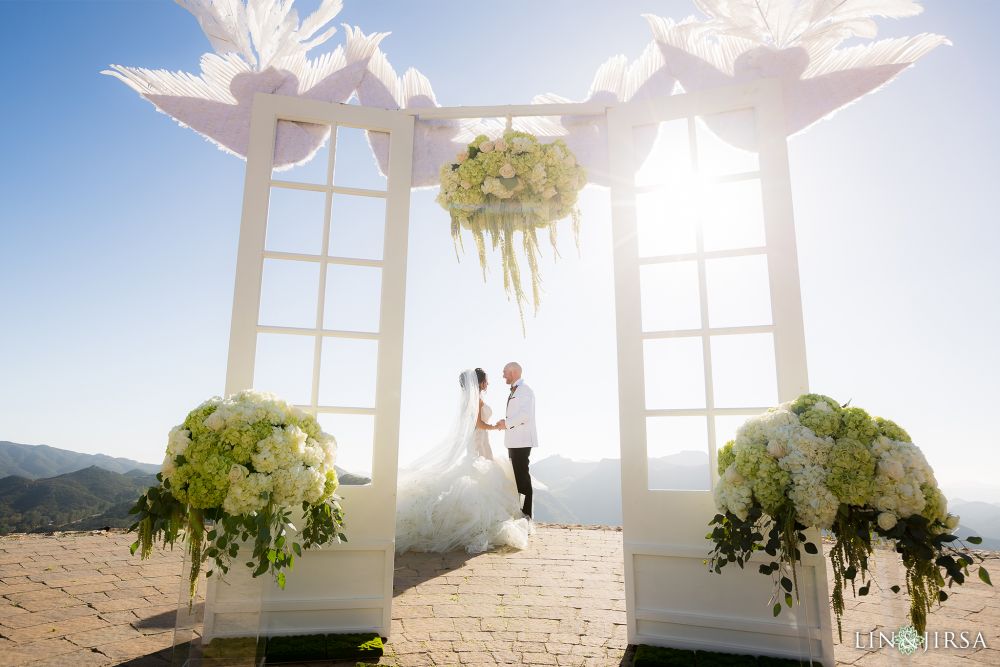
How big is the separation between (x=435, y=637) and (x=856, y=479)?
2.01 meters

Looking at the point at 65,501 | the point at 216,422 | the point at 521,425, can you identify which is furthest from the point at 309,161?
the point at 65,501

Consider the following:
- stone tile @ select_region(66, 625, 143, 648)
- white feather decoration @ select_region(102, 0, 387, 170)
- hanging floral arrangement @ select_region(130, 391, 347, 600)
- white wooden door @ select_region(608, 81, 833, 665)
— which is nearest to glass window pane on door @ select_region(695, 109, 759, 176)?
white wooden door @ select_region(608, 81, 833, 665)

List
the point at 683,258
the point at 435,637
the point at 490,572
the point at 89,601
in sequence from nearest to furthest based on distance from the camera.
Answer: the point at 435,637
the point at 683,258
the point at 89,601
the point at 490,572

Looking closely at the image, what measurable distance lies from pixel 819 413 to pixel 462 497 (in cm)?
355

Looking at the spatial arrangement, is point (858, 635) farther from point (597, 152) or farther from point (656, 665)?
point (597, 152)

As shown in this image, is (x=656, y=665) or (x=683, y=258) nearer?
(x=656, y=665)

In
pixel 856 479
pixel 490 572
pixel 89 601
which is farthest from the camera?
pixel 490 572

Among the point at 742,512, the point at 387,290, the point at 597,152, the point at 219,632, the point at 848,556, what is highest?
the point at 597,152

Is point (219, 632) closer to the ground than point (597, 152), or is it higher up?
closer to the ground

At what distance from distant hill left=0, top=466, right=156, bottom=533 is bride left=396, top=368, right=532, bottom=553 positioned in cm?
232

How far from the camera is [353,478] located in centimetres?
287

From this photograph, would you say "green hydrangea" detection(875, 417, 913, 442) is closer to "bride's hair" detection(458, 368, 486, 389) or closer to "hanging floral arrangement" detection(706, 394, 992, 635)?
"hanging floral arrangement" detection(706, 394, 992, 635)

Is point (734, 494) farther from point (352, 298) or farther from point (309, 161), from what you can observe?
point (309, 161)

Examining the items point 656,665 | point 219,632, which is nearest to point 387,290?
point 219,632
